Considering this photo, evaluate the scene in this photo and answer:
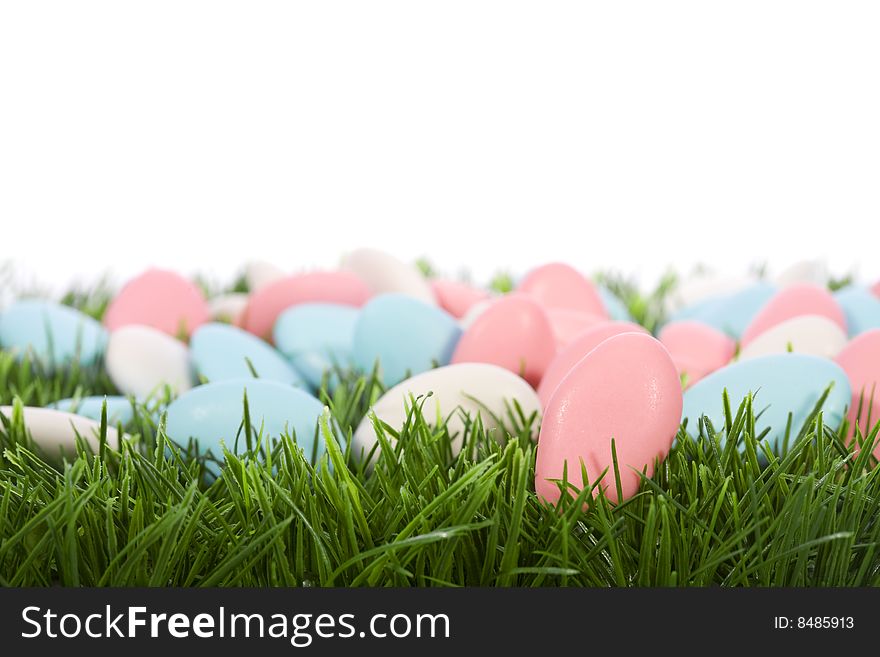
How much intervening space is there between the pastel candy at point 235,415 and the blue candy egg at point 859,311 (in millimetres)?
621

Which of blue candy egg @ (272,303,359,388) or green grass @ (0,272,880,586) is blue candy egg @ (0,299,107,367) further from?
green grass @ (0,272,880,586)

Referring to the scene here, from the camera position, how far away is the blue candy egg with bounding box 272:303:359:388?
1.02 m

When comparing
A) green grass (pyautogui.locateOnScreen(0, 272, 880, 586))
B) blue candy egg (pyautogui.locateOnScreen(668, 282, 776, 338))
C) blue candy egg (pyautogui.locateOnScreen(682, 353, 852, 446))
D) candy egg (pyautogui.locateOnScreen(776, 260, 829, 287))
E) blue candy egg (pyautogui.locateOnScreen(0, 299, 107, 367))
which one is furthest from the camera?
candy egg (pyautogui.locateOnScreen(776, 260, 829, 287))

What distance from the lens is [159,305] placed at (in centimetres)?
122

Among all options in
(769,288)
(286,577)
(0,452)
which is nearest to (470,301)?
(769,288)

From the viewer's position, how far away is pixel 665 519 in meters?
0.52

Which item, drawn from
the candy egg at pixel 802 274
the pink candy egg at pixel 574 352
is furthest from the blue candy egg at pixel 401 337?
the candy egg at pixel 802 274

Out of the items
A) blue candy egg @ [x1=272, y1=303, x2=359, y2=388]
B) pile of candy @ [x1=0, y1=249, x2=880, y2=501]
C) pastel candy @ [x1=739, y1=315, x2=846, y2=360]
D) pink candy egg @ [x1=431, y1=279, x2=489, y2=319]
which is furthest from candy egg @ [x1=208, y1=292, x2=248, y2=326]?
pastel candy @ [x1=739, y1=315, x2=846, y2=360]

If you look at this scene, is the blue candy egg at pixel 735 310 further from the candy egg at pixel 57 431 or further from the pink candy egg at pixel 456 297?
the candy egg at pixel 57 431

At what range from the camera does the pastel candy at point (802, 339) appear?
91cm

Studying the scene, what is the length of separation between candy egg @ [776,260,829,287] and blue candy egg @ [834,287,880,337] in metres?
0.21

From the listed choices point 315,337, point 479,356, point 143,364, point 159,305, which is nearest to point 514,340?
point 479,356

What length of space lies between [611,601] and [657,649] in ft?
0.10

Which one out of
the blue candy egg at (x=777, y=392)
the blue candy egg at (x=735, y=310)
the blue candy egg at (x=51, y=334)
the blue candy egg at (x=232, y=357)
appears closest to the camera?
Result: the blue candy egg at (x=777, y=392)
